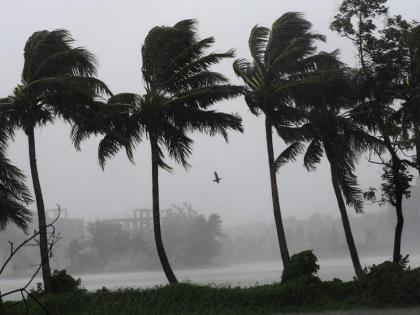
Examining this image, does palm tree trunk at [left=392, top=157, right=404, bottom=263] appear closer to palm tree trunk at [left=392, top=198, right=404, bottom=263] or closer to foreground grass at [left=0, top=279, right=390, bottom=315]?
palm tree trunk at [left=392, top=198, right=404, bottom=263]

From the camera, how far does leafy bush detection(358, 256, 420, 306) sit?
1382cm

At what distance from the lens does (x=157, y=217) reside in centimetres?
2036

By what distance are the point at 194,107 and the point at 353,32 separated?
707 cm

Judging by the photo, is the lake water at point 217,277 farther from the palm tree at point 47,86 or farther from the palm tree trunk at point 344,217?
the palm tree at point 47,86

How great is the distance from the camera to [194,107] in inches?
827

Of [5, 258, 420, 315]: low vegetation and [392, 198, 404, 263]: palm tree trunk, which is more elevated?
[392, 198, 404, 263]: palm tree trunk

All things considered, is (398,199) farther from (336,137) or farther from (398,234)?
(336,137)

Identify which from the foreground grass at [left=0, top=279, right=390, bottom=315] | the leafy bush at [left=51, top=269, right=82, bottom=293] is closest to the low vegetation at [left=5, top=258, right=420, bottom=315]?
the foreground grass at [left=0, top=279, right=390, bottom=315]

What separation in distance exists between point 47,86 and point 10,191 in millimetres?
4426

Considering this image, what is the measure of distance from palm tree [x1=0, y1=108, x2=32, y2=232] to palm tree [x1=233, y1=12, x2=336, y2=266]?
8.96m

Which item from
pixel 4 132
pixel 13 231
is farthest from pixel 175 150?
pixel 13 231

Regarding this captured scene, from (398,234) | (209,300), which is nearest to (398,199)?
(398,234)

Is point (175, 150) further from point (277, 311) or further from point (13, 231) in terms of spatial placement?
point (13, 231)

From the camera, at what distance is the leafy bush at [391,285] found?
13.8m
